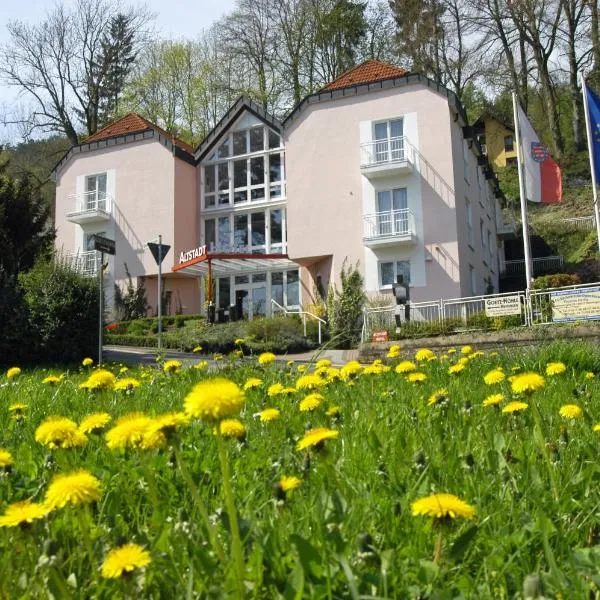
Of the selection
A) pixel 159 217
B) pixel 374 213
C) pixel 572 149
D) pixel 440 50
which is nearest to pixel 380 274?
pixel 374 213

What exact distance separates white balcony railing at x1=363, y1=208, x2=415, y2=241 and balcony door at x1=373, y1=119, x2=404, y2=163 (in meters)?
2.21

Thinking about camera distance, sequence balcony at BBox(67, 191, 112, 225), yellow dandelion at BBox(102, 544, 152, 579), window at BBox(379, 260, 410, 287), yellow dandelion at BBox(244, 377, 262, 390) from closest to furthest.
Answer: yellow dandelion at BBox(102, 544, 152, 579)
yellow dandelion at BBox(244, 377, 262, 390)
window at BBox(379, 260, 410, 287)
balcony at BBox(67, 191, 112, 225)

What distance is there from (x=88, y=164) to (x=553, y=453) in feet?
110

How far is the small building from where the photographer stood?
2110 inches

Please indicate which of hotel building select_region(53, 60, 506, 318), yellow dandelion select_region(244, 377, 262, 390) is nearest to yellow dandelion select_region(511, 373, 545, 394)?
yellow dandelion select_region(244, 377, 262, 390)

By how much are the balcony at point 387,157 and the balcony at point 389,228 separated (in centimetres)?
164

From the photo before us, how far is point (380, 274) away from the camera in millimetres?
25078

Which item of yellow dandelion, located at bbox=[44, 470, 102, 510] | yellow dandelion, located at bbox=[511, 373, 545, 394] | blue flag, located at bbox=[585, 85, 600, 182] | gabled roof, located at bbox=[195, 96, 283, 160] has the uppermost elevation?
gabled roof, located at bbox=[195, 96, 283, 160]

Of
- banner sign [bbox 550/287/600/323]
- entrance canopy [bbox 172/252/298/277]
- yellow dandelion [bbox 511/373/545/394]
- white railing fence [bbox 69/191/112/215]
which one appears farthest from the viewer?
white railing fence [bbox 69/191/112/215]

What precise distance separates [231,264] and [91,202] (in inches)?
367

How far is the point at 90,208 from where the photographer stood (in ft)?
106

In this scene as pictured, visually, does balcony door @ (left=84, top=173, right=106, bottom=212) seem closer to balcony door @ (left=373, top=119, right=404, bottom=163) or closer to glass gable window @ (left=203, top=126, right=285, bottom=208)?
glass gable window @ (left=203, top=126, right=285, bottom=208)

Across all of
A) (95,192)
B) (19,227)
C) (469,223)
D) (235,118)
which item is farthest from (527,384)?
(95,192)

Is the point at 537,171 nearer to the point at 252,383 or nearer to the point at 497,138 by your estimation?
the point at 252,383
